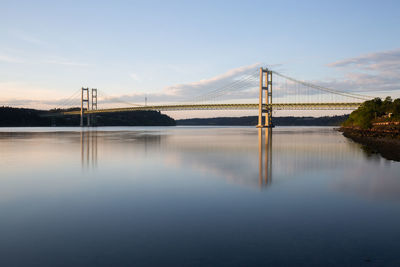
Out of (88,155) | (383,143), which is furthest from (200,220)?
(383,143)

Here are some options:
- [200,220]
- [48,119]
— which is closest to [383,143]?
[200,220]

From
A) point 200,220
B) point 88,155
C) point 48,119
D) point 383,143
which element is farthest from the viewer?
point 48,119

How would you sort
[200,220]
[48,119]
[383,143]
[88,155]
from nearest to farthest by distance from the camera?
[200,220] < [88,155] < [383,143] < [48,119]

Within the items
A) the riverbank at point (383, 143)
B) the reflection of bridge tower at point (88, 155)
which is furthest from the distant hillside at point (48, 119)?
the riverbank at point (383, 143)

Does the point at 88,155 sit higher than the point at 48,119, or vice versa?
the point at 48,119

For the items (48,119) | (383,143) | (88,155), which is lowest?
(88,155)

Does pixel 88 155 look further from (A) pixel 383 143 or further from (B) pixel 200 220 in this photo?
(A) pixel 383 143

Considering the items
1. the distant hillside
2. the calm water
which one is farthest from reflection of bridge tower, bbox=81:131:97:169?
the distant hillside

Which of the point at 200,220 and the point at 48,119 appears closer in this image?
the point at 200,220

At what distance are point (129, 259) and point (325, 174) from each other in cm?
848

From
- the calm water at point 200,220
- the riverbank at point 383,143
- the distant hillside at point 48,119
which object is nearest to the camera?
the calm water at point 200,220

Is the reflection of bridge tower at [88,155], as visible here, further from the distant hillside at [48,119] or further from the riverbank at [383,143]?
the distant hillside at [48,119]

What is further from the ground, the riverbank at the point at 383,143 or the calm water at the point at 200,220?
the riverbank at the point at 383,143

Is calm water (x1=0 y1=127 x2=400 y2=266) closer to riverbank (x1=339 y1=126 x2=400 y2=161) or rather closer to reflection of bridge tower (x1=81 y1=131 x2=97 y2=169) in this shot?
reflection of bridge tower (x1=81 y1=131 x2=97 y2=169)
